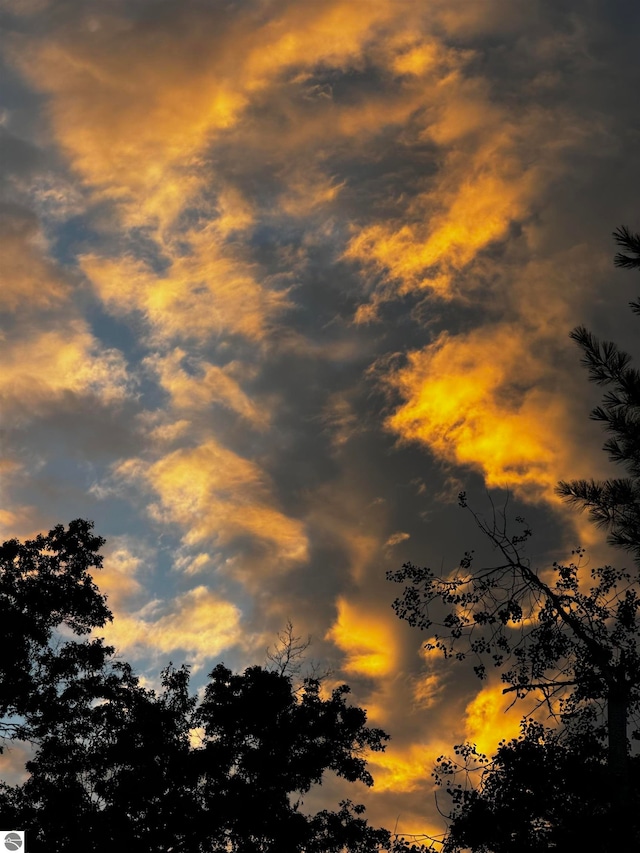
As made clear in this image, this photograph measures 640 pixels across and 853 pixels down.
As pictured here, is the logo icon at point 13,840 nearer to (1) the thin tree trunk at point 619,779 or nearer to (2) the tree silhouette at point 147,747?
(2) the tree silhouette at point 147,747

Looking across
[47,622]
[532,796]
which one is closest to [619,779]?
[532,796]

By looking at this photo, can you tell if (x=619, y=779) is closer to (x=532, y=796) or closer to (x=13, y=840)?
(x=532, y=796)

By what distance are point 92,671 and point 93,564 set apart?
3190 millimetres

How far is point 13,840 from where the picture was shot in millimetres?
22453

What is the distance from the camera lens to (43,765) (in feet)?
77.2

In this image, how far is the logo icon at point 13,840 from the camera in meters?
22.1

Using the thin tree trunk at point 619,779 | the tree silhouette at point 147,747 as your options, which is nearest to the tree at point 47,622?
the tree silhouette at point 147,747

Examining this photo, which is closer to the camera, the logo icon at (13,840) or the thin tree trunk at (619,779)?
the thin tree trunk at (619,779)

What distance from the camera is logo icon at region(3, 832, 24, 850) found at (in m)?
22.1

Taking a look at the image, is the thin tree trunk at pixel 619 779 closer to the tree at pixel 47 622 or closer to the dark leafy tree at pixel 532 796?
the dark leafy tree at pixel 532 796

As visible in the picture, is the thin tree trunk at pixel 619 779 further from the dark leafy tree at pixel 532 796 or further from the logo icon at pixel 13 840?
the logo icon at pixel 13 840

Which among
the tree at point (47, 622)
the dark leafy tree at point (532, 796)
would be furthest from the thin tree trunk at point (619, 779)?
the tree at point (47, 622)

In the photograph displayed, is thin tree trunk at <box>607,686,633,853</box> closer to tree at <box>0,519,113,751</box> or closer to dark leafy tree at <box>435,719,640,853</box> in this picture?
dark leafy tree at <box>435,719,640,853</box>

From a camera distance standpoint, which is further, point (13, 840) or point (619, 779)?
point (13, 840)
